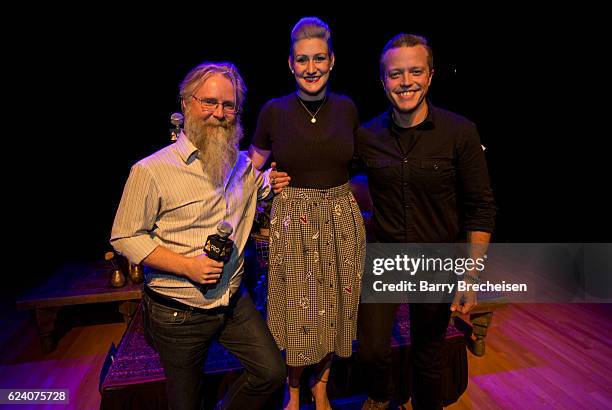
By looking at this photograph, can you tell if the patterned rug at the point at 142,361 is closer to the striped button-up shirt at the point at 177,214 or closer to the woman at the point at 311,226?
the woman at the point at 311,226

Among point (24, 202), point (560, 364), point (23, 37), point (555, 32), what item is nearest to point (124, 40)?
Answer: point (23, 37)

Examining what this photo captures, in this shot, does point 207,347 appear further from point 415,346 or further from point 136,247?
point 415,346

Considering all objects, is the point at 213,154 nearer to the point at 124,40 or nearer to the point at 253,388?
the point at 253,388

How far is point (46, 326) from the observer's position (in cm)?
331

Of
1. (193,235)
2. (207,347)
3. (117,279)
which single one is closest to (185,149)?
(193,235)

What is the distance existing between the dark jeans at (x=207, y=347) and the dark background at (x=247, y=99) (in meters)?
3.06

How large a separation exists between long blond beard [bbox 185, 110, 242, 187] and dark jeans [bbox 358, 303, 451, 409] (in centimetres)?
106

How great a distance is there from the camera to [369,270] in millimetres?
2062

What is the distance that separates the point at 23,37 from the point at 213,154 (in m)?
3.84

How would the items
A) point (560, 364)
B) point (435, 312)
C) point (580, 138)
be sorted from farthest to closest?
point (580, 138) < point (560, 364) < point (435, 312)

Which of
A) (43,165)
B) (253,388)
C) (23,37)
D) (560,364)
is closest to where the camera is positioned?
(253,388)

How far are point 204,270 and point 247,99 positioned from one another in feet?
10.3

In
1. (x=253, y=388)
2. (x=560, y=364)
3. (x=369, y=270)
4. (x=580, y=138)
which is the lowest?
(x=560, y=364)

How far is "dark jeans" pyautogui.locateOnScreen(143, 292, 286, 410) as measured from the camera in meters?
1.69
